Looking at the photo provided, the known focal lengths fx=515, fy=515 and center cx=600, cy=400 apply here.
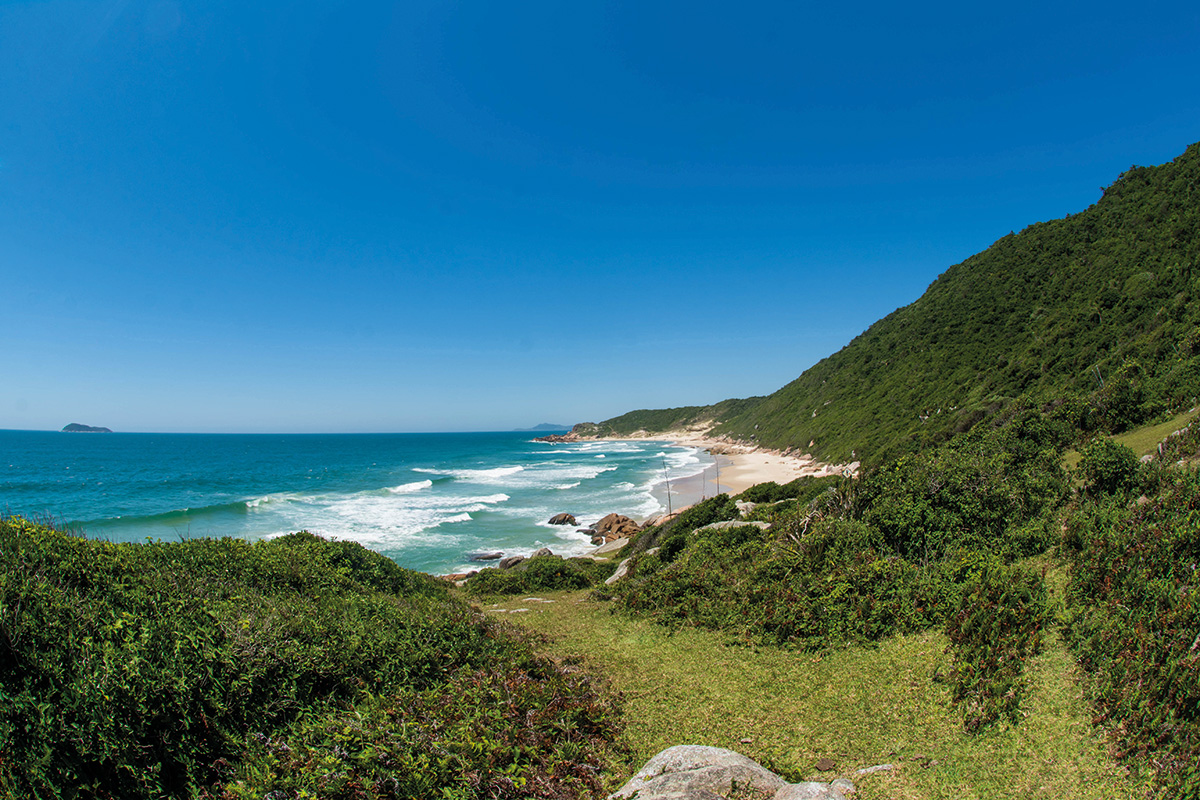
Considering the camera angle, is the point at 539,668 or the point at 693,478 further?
the point at 693,478

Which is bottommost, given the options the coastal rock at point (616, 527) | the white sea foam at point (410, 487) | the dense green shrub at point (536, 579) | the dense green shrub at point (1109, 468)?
the white sea foam at point (410, 487)

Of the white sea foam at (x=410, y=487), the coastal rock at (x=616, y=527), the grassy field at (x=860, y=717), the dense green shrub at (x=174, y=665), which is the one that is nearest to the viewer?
the dense green shrub at (x=174, y=665)

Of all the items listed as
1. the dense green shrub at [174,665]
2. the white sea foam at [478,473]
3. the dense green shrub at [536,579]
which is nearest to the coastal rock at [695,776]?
the dense green shrub at [174,665]

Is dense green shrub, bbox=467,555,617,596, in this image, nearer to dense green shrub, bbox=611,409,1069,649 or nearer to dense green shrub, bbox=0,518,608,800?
dense green shrub, bbox=611,409,1069,649

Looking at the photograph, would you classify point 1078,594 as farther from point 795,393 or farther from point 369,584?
point 795,393

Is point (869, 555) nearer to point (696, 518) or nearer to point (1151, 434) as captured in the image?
point (696, 518)

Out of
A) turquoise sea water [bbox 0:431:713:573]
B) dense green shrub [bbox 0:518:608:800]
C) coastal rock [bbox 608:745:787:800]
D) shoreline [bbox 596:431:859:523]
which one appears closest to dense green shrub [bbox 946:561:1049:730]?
coastal rock [bbox 608:745:787:800]

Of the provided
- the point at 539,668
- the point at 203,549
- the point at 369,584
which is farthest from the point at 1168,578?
the point at 203,549

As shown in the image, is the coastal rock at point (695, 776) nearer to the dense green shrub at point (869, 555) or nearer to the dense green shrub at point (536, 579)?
the dense green shrub at point (869, 555)
